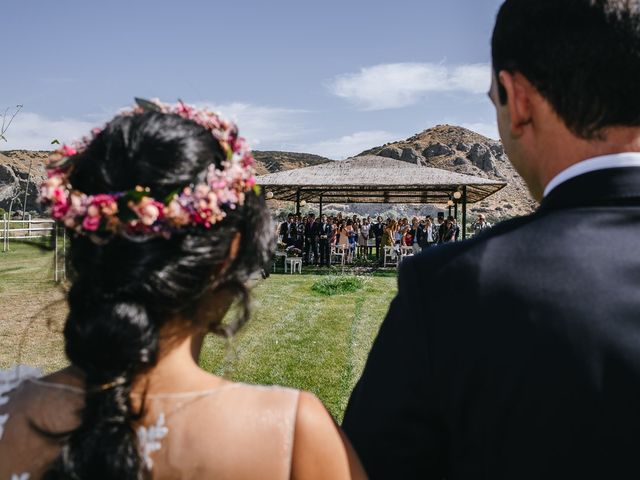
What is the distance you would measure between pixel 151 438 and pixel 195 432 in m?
0.11

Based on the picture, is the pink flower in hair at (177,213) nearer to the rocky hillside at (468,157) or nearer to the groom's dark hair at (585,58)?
the groom's dark hair at (585,58)

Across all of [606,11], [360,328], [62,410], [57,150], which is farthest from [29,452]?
[360,328]

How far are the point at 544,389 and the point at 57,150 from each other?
1.41 meters

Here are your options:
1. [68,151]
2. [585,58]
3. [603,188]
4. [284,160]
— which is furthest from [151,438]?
[284,160]

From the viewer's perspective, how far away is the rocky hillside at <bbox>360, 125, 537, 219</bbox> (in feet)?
343

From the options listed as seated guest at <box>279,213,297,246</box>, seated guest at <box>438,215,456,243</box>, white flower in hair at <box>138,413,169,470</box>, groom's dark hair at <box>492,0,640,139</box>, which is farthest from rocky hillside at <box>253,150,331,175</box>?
groom's dark hair at <box>492,0,640,139</box>

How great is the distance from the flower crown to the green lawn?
2.08m

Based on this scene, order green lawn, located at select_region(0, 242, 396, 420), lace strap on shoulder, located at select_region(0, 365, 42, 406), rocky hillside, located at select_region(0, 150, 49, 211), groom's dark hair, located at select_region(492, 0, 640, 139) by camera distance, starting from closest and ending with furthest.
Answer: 1. groom's dark hair, located at select_region(492, 0, 640, 139)
2. lace strap on shoulder, located at select_region(0, 365, 42, 406)
3. green lawn, located at select_region(0, 242, 396, 420)
4. rocky hillside, located at select_region(0, 150, 49, 211)

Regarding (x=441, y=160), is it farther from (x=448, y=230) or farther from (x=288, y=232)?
(x=448, y=230)

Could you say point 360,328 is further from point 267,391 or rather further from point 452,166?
point 452,166

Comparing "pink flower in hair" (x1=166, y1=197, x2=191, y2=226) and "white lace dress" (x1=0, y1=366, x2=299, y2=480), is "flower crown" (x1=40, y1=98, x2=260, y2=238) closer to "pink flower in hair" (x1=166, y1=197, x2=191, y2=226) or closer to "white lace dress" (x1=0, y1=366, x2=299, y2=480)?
"pink flower in hair" (x1=166, y1=197, x2=191, y2=226)

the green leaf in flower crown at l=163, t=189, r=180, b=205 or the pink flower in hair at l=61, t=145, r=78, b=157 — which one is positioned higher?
the pink flower in hair at l=61, t=145, r=78, b=157

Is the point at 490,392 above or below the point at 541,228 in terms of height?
below

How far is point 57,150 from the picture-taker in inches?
67.0
